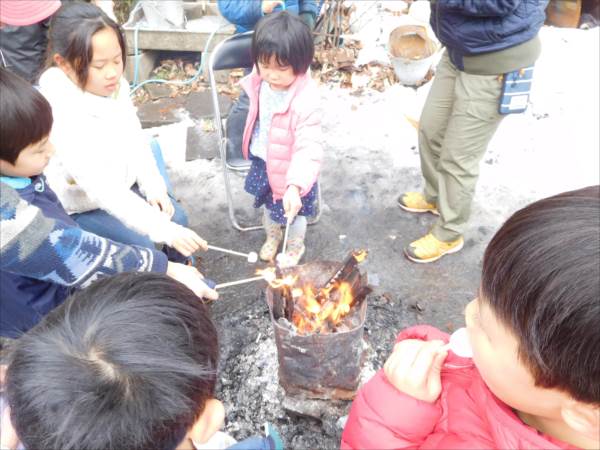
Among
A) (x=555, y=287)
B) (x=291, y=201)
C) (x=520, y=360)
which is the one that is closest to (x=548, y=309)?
(x=555, y=287)

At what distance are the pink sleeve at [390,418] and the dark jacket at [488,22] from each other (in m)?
2.18

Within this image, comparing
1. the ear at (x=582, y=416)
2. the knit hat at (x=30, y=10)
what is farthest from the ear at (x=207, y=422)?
the knit hat at (x=30, y=10)

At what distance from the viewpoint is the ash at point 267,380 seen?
250cm

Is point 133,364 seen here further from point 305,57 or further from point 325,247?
point 325,247

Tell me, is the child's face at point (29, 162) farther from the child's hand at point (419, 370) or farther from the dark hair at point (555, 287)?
the dark hair at point (555, 287)

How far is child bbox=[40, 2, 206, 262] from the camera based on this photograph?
93.0 inches

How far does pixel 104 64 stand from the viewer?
2432 mm

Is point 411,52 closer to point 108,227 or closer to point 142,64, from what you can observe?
point 142,64

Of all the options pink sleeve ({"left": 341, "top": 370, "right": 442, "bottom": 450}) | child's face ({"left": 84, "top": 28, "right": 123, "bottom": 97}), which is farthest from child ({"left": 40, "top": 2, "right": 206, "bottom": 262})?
pink sleeve ({"left": 341, "top": 370, "right": 442, "bottom": 450})

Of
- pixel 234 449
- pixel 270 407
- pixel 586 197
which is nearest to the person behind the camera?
pixel 586 197

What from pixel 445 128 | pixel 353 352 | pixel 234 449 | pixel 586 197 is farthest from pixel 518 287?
pixel 445 128

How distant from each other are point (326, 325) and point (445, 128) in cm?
189

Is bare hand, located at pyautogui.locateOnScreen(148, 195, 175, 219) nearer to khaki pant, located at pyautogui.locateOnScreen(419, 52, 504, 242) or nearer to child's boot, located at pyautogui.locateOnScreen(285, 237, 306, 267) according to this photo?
child's boot, located at pyautogui.locateOnScreen(285, 237, 306, 267)

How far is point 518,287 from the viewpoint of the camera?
953 mm
